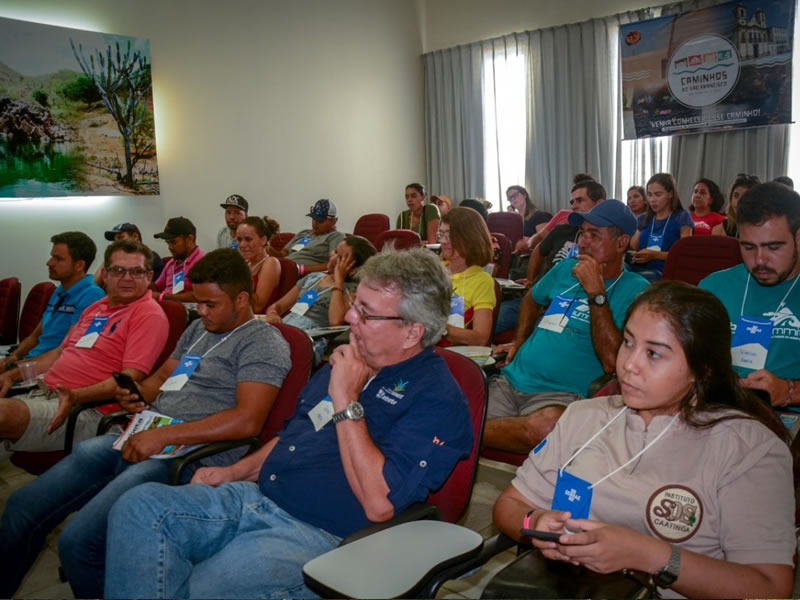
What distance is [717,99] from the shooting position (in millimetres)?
6965

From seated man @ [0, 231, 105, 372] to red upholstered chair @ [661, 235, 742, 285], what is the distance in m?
3.01

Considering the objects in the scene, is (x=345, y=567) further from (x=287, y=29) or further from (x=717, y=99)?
(x=287, y=29)

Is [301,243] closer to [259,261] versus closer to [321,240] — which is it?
[321,240]

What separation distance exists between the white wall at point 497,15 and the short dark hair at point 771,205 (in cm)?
631

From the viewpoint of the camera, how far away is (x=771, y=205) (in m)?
2.15

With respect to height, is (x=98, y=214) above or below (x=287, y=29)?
below

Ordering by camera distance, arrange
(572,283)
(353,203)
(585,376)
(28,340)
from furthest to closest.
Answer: (353,203) < (28,340) < (572,283) < (585,376)

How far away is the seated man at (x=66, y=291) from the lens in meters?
3.48

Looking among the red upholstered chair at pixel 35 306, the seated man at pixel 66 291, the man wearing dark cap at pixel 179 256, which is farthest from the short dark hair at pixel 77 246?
the man wearing dark cap at pixel 179 256

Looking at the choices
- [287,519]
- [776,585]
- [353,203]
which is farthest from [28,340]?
[353,203]

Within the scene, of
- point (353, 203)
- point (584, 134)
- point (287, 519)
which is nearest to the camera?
point (287, 519)

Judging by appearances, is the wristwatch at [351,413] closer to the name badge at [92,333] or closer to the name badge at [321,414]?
the name badge at [321,414]

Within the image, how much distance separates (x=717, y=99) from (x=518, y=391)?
5.84 metres

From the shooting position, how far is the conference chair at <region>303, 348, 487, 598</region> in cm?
116
